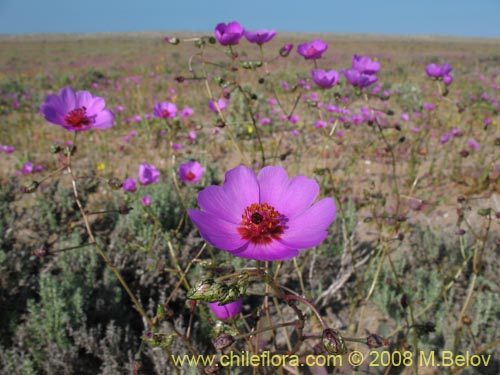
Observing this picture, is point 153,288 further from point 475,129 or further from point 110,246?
point 475,129

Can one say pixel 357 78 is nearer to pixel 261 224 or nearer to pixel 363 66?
pixel 363 66

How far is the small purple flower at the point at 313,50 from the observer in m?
1.98

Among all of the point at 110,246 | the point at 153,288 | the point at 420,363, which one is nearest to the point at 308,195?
the point at 420,363

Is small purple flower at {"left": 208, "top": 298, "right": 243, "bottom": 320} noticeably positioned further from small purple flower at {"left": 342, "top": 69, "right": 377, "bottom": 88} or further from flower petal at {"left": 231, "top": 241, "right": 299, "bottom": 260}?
small purple flower at {"left": 342, "top": 69, "right": 377, "bottom": 88}

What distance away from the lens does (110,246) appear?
2.53m

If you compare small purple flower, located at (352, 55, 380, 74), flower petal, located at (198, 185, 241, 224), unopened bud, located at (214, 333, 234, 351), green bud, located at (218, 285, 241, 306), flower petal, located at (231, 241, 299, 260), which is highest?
small purple flower, located at (352, 55, 380, 74)

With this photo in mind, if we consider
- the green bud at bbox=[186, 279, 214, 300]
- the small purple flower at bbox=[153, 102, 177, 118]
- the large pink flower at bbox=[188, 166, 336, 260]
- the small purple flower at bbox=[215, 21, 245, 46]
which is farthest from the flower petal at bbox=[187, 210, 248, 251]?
the small purple flower at bbox=[153, 102, 177, 118]

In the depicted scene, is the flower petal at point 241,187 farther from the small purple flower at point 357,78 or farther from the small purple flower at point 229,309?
the small purple flower at point 357,78

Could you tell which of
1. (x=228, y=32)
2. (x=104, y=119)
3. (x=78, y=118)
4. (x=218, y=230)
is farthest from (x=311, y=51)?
(x=218, y=230)

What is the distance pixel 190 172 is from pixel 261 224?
1.69 m

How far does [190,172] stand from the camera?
2637 millimetres

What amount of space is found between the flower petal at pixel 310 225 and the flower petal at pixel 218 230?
14cm

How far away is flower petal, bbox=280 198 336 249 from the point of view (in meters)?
0.89

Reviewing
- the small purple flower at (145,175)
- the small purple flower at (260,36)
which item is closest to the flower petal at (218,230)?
the small purple flower at (260,36)
